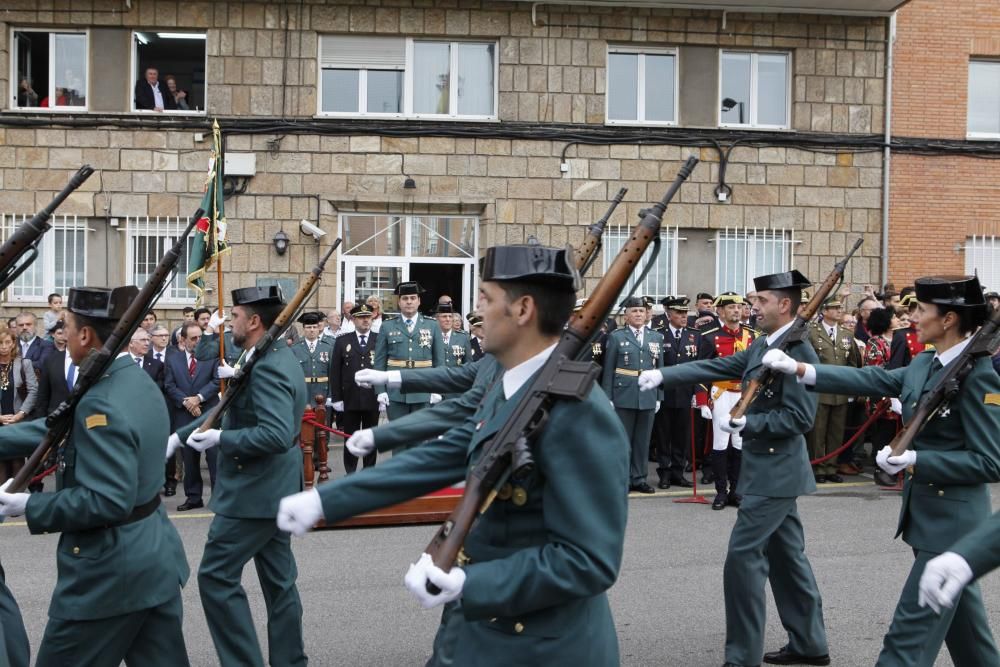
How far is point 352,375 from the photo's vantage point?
41.9 ft

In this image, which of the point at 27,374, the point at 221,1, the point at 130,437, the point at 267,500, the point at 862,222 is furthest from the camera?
the point at 862,222

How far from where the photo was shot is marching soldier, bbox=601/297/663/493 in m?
11.9

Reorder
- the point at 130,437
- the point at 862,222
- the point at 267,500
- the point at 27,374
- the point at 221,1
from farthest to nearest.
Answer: the point at 862,222 → the point at 221,1 → the point at 27,374 → the point at 267,500 → the point at 130,437

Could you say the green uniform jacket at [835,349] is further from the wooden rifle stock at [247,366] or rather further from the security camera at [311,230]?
the wooden rifle stock at [247,366]

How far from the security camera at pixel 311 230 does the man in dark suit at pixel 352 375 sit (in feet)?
11.9

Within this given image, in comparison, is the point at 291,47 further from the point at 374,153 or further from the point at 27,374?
the point at 27,374

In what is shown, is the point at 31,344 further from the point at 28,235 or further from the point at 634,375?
the point at 28,235

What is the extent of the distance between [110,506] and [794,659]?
3.89m

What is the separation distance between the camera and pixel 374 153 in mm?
16766

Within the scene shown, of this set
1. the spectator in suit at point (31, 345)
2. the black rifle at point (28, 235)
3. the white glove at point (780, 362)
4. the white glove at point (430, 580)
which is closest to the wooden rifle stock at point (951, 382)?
the white glove at point (780, 362)

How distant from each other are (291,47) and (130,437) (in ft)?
44.3

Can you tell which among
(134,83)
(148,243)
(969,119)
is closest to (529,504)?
(148,243)

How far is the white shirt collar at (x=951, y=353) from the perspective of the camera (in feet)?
16.1

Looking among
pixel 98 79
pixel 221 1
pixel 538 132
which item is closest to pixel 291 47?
pixel 221 1
